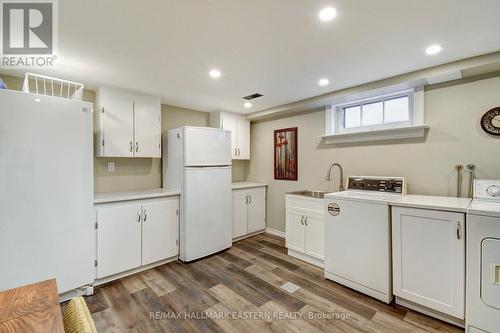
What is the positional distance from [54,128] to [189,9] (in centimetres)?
172

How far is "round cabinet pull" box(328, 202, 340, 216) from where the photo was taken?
2447 mm

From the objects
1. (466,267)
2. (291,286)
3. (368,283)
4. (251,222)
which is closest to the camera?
(466,267)

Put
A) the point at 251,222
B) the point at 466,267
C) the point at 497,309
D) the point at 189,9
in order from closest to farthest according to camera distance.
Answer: the point at 189,9 → the point at 497,309 → the point at 466,267 → the point at 251,222

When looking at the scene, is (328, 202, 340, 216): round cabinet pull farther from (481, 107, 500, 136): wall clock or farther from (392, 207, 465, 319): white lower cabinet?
(481, 107, 500, 136): wall clock

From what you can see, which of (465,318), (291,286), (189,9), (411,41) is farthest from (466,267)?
(189,9)

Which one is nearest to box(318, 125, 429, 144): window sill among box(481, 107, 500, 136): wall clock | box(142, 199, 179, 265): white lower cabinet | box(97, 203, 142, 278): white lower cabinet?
box(481, 107, 500, 136): wall clock

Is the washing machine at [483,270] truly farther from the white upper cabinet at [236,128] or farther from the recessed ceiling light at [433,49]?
the white upper cabinet at [236,128]

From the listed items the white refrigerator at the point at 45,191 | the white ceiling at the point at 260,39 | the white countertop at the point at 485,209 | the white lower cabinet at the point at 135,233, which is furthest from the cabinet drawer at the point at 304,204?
the white refrigerator at the point at 45,191

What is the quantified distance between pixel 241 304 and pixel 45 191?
2096mm

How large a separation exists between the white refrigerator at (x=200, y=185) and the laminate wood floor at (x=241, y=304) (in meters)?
0.39

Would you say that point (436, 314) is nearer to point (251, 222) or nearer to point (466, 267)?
point (466, 267)

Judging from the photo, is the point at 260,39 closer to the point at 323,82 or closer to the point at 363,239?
the point at 323,82

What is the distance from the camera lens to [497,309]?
1.58 meters

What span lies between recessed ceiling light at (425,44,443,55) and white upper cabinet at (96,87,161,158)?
311 cm
